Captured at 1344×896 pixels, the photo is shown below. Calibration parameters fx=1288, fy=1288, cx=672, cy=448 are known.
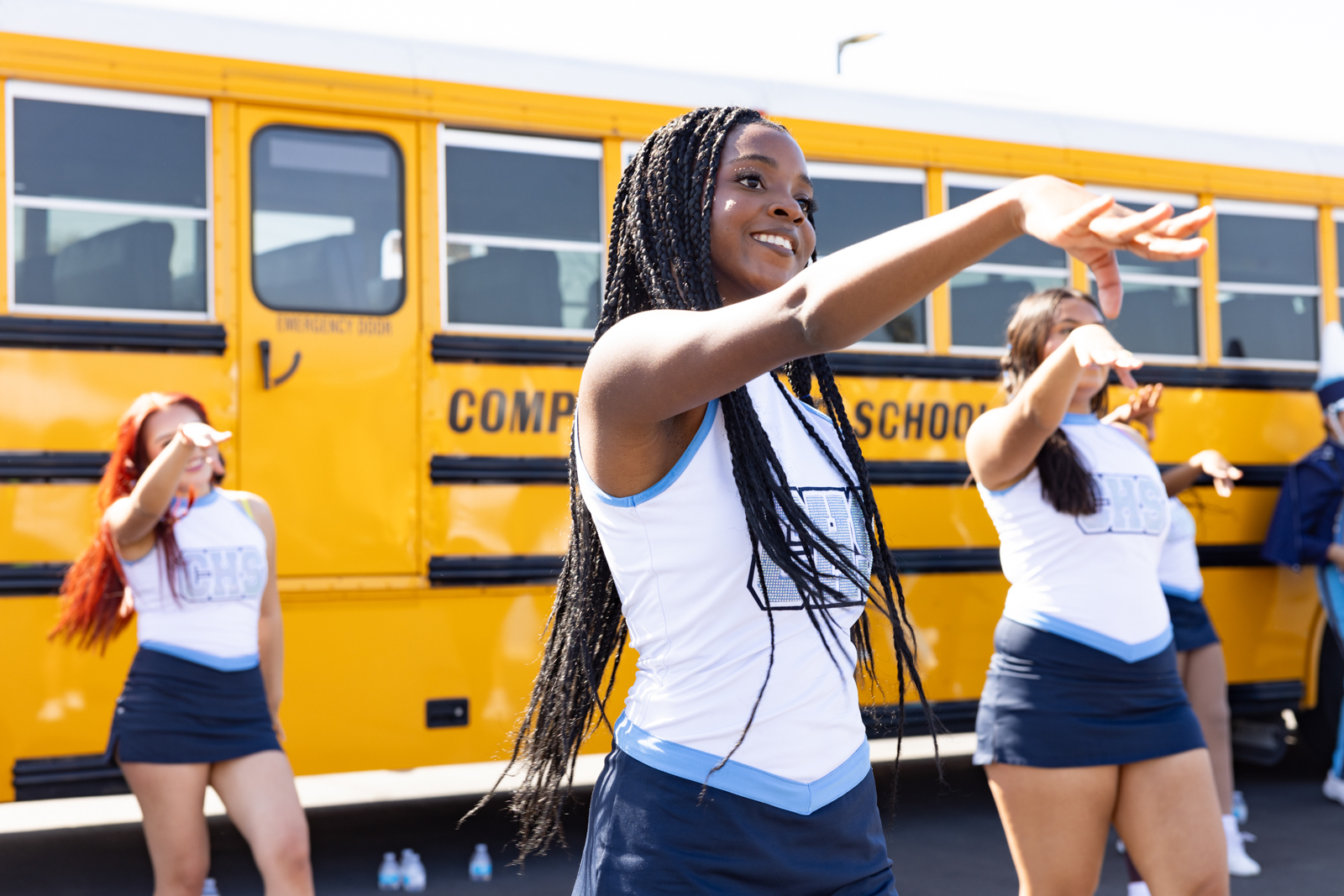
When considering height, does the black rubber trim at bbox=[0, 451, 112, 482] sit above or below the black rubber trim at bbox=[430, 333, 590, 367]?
below

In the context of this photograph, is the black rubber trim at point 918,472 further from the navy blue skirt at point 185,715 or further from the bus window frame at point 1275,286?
the navy blue skirt at point 185,715

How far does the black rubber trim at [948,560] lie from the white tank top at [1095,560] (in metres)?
2.13

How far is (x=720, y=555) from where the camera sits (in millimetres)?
1450

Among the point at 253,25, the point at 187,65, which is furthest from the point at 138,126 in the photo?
the point at 253,25

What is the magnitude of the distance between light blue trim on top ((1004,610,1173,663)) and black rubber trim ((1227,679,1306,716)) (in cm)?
317

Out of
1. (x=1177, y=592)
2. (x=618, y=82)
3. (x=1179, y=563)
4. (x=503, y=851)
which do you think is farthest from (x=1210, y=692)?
(x=618, y=82)

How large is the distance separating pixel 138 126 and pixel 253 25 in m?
0.54

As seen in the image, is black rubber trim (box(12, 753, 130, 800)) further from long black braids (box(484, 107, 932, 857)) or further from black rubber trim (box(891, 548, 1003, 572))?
black rubber trim (box(891, 548, 1003, 572))

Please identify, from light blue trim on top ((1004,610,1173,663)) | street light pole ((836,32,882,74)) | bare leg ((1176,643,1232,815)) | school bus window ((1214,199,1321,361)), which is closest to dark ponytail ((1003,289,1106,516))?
light blue trim on top ((1004,610,1173,663))

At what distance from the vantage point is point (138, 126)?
4.21 meters

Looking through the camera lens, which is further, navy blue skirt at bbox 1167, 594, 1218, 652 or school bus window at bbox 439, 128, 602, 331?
navy blue skirt at bbox 1167, 594, 1218, 652

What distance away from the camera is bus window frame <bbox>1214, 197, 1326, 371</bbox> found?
5812 millimetres

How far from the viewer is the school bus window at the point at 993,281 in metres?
5.36

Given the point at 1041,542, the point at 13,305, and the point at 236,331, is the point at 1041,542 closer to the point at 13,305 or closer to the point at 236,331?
the point at 236,331
